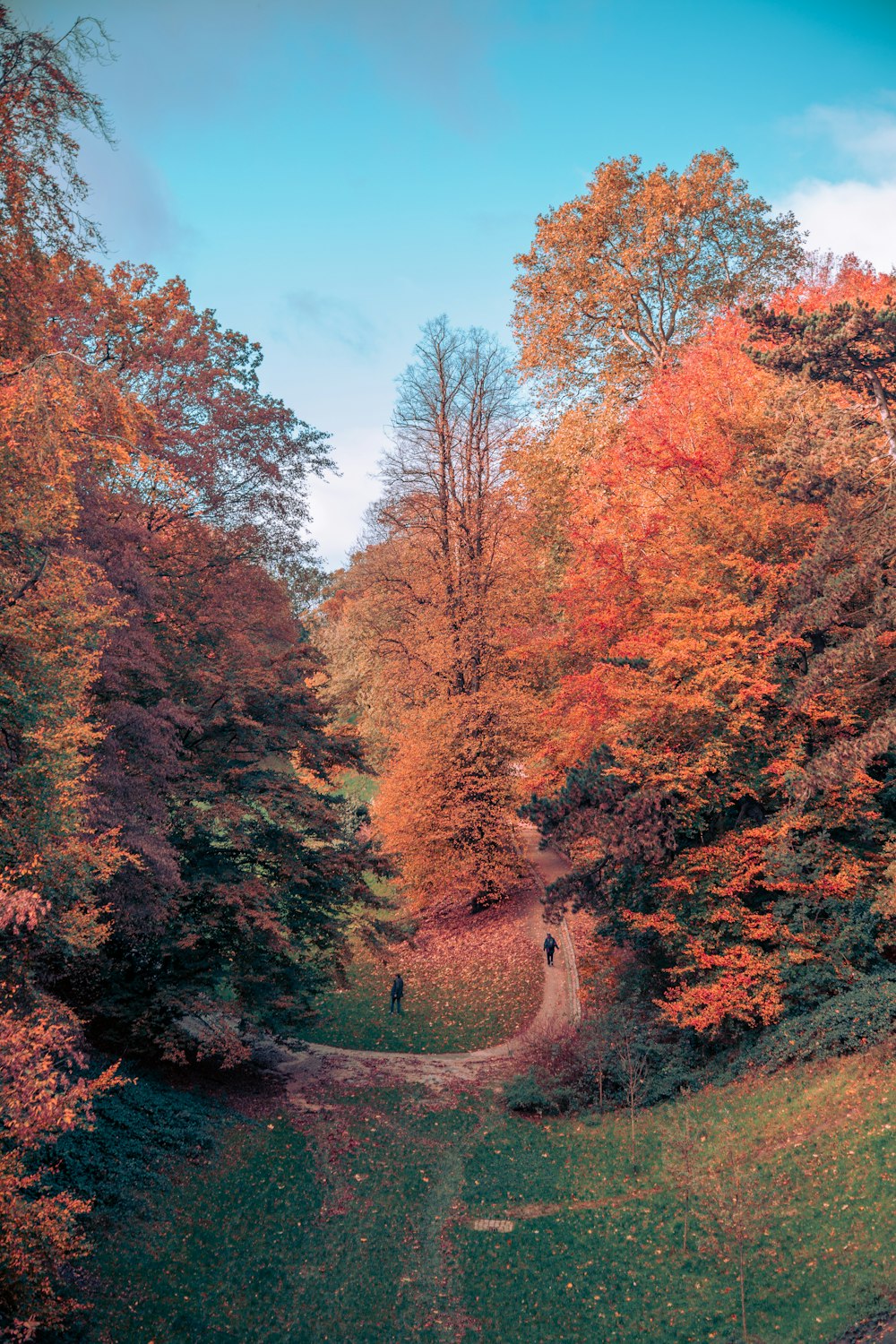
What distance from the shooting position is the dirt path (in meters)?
18.6

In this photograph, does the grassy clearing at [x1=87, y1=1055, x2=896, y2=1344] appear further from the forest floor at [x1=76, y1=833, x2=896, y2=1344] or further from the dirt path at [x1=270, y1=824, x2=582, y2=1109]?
the dirt path at [x1=270, y1=824, x2=582, y2=1109]

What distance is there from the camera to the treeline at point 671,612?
51.9ft

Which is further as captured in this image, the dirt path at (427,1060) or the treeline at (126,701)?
the dirt path at (427,1060)

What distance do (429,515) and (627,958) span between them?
16713 millimetres

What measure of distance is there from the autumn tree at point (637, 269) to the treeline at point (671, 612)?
0.09 m

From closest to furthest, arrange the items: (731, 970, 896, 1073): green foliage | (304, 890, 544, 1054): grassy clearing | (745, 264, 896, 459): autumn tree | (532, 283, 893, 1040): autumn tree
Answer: (731, 970, 896, 1073): green foliage → (745, 264, 896, 459): autumn tree → (532, 283, 893, 1040): autumn tree → (304, 890, 544, 1054): grassy clearing

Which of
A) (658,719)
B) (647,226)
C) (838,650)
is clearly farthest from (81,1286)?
(647,226)

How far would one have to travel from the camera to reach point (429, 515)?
101ft

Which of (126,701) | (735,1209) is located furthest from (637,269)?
(735,1209)

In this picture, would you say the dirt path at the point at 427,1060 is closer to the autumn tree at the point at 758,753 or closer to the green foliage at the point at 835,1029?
the autumn tree at the point at 758,753

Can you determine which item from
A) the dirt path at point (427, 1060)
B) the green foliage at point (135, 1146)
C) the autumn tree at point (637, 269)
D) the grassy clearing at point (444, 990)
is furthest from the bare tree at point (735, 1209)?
the autumn tree at point (637, 269)

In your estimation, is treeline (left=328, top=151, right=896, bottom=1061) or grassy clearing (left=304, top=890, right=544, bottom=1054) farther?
grassy clearing (left=304, top=890, right=544, bottom=1054)

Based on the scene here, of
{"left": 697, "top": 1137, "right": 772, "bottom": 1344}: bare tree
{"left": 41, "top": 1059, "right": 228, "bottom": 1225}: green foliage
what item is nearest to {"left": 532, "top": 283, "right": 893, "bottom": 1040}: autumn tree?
{"left": 697, "top": 1137, "right": 772, "bottom": 1344}: bare tree

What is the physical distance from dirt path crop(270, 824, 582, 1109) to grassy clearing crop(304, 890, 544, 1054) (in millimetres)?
466
